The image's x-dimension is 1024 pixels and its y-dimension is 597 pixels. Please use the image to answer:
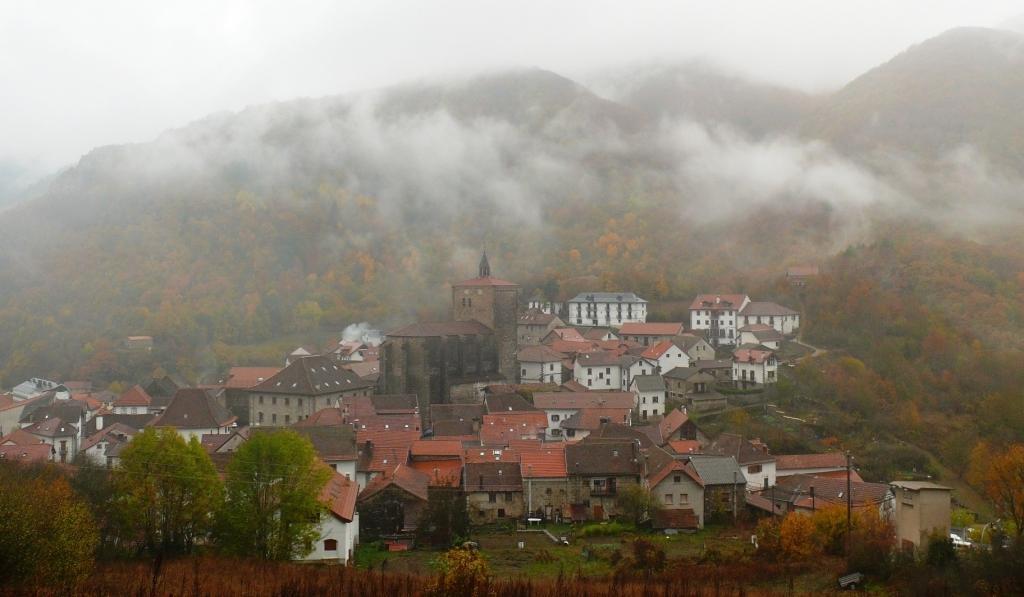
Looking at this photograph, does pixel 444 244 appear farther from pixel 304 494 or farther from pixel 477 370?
pixel 304 494

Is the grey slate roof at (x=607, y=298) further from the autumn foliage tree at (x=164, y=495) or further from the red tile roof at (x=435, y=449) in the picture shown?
the autumn foliage tree at (x=164, y=495)

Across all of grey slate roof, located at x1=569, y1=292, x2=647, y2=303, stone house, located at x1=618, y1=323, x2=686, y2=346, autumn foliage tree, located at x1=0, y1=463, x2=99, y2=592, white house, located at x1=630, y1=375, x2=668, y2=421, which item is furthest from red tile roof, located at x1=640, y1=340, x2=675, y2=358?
autumn foliage tree, located at x1=0, y1=463, x2=99, y2=592

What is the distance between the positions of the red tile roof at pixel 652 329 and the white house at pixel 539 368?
1287 centimetres

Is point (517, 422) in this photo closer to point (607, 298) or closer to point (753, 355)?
point (753, 355)

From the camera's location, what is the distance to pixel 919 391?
48.8 m

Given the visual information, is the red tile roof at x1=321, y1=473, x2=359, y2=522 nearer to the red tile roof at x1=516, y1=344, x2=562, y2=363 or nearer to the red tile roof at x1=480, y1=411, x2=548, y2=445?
the red tile roof at x1=480, y1=411, x2=548, y2=445

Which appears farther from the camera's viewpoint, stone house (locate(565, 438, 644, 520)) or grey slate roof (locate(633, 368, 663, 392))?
grey slate roof (locate(633, 368, 663, 392))

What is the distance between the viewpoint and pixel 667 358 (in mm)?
54438

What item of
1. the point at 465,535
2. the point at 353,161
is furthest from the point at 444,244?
the point at 465,535

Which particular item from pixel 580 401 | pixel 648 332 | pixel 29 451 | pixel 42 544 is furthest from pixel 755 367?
pixel 42 544

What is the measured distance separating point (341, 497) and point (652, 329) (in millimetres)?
43326

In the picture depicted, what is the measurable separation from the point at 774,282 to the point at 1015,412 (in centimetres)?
3259

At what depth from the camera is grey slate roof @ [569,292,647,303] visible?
252ft

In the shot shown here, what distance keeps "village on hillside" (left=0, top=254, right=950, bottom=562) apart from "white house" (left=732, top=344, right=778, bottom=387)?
0.10 m
